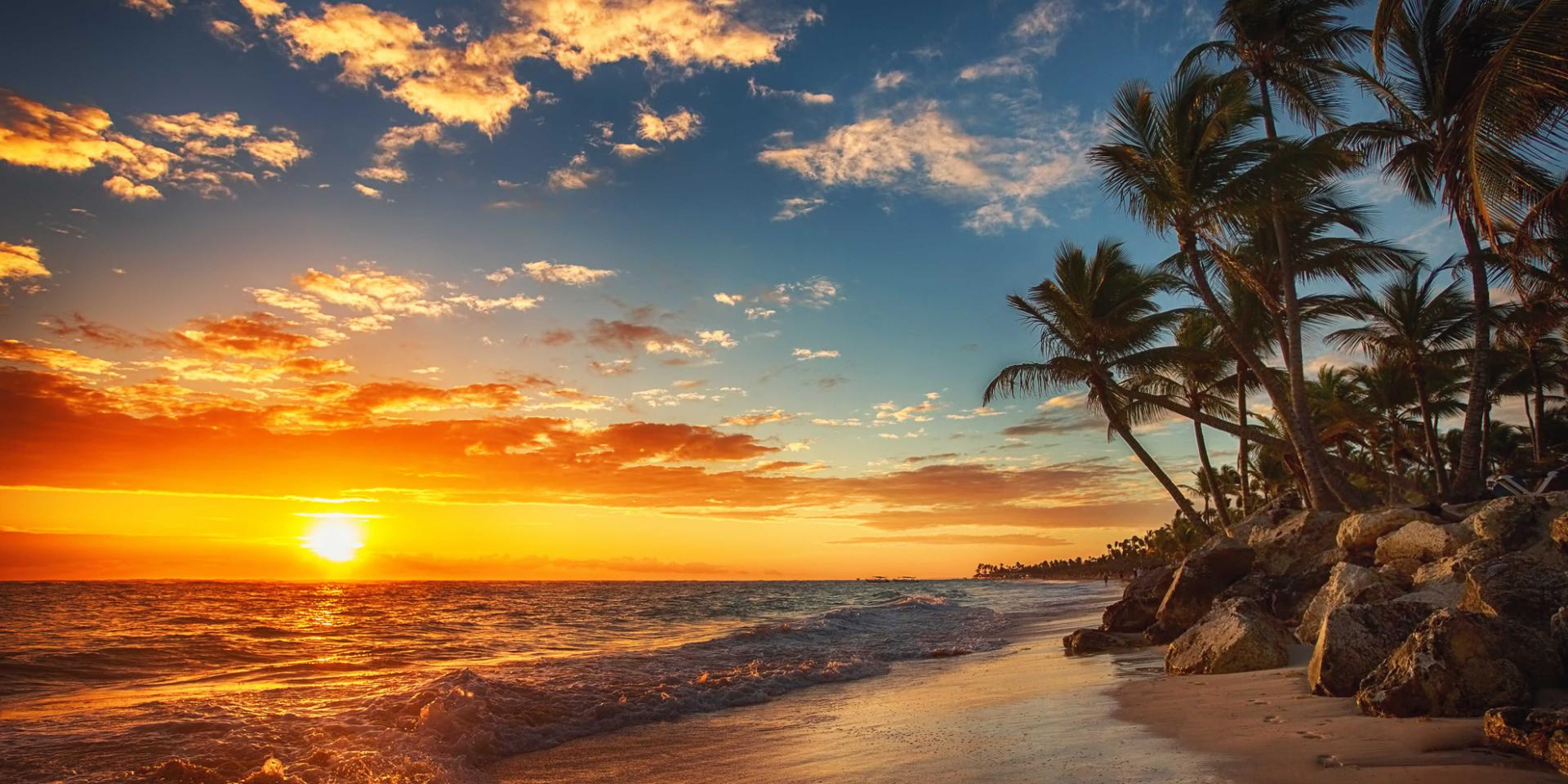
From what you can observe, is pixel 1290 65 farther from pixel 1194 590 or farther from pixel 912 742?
pixel 912 742

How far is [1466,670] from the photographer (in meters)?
5.37

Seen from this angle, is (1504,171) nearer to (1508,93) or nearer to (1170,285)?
(1508,93)

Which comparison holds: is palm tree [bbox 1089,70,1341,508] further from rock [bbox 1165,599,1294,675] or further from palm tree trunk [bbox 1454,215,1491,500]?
rock [bbox 1165,599,1294,675]

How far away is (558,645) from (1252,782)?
16.3 m

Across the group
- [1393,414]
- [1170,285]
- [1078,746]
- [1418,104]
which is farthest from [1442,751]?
[1393,414]

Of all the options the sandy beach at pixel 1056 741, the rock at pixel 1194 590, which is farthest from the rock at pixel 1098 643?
the sandy beach at pixel 1056 741

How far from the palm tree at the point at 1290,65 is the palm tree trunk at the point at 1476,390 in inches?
87.9

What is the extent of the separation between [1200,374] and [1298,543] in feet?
42.3

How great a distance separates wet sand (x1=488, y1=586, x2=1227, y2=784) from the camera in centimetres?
540

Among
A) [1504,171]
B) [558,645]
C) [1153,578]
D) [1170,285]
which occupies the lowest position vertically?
[558,645]

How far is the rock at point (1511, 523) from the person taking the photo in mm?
10039

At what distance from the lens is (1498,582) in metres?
6.81

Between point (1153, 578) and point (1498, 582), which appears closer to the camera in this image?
point (1498, 582)

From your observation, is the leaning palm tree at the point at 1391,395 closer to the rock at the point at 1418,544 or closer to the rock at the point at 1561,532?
the rock at the point at 1418,544
